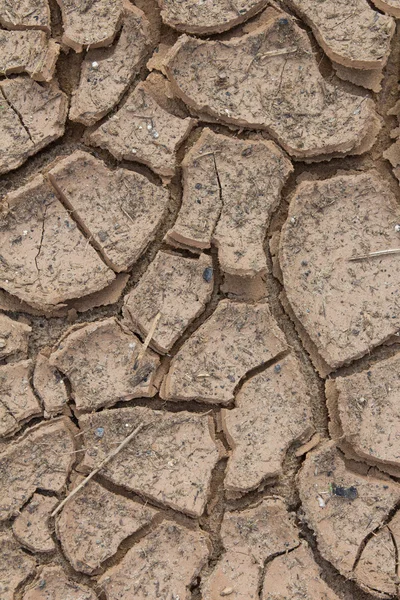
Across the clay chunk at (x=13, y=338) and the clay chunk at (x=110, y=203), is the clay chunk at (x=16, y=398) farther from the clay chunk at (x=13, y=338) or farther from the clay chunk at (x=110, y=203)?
the clay chunk at (x=110, y=203)

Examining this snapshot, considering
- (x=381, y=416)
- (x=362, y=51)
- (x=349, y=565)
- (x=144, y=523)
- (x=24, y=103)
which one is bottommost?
(x=349, y=565)

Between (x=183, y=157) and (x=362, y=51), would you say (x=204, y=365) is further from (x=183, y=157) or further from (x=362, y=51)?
(x=362, y=51)

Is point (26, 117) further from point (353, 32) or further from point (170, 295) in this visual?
point (353, 32)

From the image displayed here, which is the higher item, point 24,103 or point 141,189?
point 24,103

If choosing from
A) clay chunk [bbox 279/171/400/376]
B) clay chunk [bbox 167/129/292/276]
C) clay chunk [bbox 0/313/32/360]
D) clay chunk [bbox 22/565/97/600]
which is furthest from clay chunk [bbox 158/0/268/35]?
clay chunk [bbox 22/565/97/600]

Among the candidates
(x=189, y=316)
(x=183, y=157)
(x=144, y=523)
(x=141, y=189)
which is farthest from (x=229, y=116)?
(x=144, y=523)

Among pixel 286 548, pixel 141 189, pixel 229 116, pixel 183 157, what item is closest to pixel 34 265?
pixel 141 189

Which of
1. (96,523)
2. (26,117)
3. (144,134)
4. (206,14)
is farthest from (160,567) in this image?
(206,14)
